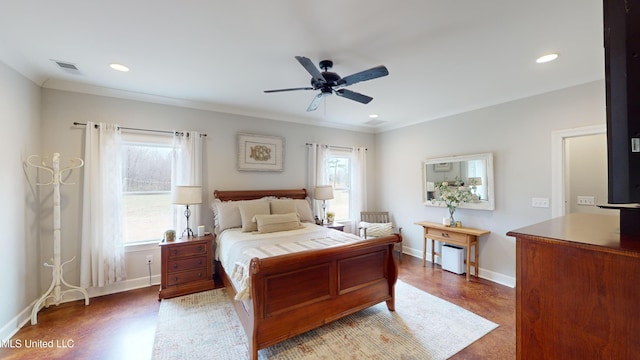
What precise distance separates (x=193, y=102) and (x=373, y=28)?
2.94 meters

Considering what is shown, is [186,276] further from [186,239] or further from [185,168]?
[185,168]

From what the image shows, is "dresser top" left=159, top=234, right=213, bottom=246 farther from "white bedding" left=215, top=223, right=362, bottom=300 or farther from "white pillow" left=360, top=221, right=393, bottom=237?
"white pillow" left=360, top=221, right=393, bottom=237

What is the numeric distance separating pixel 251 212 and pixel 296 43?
234 centimetres

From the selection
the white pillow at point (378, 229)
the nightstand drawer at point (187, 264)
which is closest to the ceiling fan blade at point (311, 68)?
the nightstand drawer at point (187, 264)

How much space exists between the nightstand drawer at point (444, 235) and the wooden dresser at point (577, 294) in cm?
297

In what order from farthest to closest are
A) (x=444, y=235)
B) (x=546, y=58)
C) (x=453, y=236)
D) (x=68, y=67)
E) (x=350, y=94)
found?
(x=444, y=235)
(x=453, y=236)
(x=68, y=67)
(x=350, y=94)
(x=546, y=58)

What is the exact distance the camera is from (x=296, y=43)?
7.17 feet

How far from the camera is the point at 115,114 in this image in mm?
3367

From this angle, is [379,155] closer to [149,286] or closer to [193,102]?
[193,102]

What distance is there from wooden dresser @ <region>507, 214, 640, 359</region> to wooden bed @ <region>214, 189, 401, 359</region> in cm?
155

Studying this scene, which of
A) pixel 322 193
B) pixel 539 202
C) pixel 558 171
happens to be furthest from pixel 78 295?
pixel 558 171

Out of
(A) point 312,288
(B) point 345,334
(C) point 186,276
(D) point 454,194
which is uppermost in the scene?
(D) point 454,194

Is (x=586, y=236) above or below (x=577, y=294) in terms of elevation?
above

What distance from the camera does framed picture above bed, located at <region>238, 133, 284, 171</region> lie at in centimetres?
419
